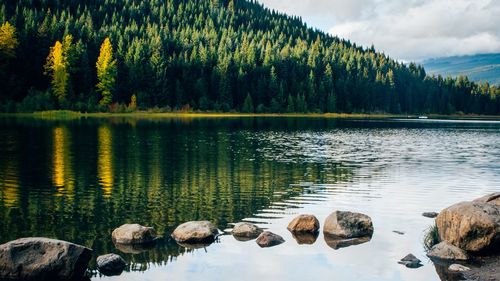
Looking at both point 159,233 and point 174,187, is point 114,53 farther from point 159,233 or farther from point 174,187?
point 159,233

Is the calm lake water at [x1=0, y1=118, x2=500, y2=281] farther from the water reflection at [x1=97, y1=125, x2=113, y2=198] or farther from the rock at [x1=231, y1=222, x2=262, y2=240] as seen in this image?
the rock at [x1=231, y1=222, x2=262, y2=240]

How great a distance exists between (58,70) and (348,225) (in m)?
142

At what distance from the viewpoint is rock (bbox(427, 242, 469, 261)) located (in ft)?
73.6

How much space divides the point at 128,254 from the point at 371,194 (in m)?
20.9

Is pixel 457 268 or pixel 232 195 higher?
pixel 232 195

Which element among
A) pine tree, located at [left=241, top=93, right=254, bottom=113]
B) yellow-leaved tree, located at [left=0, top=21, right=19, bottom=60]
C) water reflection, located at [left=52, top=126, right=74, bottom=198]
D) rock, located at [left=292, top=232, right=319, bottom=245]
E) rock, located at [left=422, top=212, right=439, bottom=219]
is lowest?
rock, located at [left=292, top=232, right=319, bottom=245]

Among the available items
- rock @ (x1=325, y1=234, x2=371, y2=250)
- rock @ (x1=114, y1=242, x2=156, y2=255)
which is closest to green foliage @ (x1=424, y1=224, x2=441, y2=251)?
rock @ (x1=325, y1=234, x2=371, y2=250)

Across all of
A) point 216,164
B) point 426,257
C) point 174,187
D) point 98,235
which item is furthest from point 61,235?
point 216,164

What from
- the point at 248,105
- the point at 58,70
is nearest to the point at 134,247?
the point at 58,70

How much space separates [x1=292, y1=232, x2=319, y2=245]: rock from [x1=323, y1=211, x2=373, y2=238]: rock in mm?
807

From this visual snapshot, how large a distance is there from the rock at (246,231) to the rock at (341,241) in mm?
3504

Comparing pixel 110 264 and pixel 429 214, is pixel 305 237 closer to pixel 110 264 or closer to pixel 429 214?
pixel 429 214

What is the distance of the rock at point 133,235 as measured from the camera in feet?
79.8

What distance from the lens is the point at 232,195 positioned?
119ft
